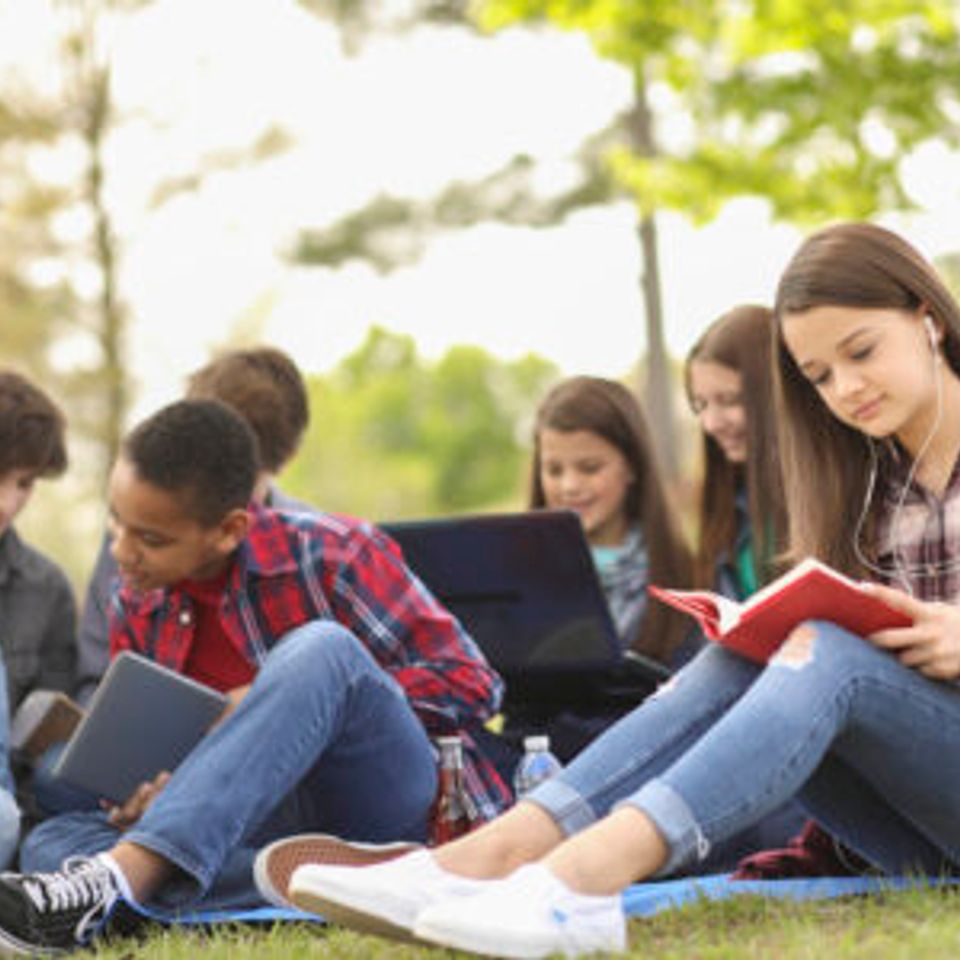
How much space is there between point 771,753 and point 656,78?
11064 millimetres

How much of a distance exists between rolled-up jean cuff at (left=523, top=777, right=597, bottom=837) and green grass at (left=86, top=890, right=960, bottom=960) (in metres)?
0.22

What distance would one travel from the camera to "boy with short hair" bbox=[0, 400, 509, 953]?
11.6ft

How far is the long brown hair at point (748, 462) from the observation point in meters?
5.19

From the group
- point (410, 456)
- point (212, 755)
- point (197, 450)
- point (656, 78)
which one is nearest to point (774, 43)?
point (656, 78)

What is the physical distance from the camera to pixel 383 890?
9.65ft

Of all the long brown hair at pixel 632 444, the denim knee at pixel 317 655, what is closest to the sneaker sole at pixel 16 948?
the denim knee at pixel 317 655

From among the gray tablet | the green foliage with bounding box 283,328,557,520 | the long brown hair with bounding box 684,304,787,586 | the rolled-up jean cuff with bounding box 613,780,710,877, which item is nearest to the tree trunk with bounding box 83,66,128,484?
the long brown hair with bounding box 684,304,787,586

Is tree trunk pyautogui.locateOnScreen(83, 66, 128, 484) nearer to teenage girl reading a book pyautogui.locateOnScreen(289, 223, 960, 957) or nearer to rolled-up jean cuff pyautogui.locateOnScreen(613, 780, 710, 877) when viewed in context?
teenage girl reading a book pyautogui.locateOnScreen(289, 223, 960, 957)

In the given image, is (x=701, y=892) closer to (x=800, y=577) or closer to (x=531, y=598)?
(x=800, y=577)

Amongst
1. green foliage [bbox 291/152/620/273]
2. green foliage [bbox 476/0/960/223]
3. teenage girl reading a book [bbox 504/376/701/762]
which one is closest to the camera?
teenage girl reading a book [bbox 504/376/701/762]

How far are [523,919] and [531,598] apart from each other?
192 cm

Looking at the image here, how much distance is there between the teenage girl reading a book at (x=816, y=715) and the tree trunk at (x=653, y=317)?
10.9m

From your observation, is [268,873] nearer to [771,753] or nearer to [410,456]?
[771,753]

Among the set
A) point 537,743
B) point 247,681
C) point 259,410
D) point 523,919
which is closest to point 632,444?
point 259,410
